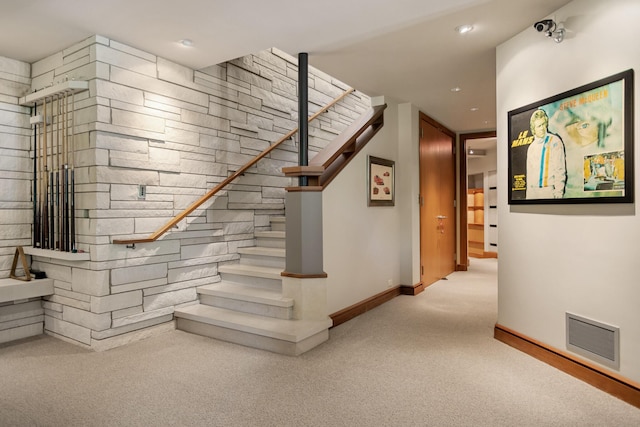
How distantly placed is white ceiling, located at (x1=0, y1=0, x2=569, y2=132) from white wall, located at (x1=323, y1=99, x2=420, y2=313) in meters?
0.98

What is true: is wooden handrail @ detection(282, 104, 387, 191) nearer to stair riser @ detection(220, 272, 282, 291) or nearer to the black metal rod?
stair riser @ detection(220, 272, 282, 291)

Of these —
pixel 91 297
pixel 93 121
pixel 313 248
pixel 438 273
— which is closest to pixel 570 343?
pixel 313 248

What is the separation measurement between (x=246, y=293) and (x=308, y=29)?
86.2 inches

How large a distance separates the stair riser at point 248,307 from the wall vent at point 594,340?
196 centimetres

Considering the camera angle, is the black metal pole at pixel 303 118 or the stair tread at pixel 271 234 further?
the stair tread at pixel 271 234

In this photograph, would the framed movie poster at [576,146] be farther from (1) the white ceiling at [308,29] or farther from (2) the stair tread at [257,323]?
(2) the stair tread at [257,323]

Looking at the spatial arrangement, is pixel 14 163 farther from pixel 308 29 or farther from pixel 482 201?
pixel 482 201

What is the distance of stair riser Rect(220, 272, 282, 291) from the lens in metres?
3.42

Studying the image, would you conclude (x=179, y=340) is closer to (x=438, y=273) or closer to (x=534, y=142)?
(x=534, y=142)

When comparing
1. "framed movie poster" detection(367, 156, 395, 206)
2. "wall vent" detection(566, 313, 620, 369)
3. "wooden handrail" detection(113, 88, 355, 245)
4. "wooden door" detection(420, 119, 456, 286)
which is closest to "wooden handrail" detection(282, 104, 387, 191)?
"framed movie poster" detection(367, 156, 395, 206)

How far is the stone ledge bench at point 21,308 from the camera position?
299 centimetres

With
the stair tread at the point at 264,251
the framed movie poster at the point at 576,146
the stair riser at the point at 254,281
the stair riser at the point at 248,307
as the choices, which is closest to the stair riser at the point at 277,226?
the stair tread at the point at 264,251

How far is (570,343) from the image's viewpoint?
95.8 inches

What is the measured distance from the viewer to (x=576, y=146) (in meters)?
2.36
